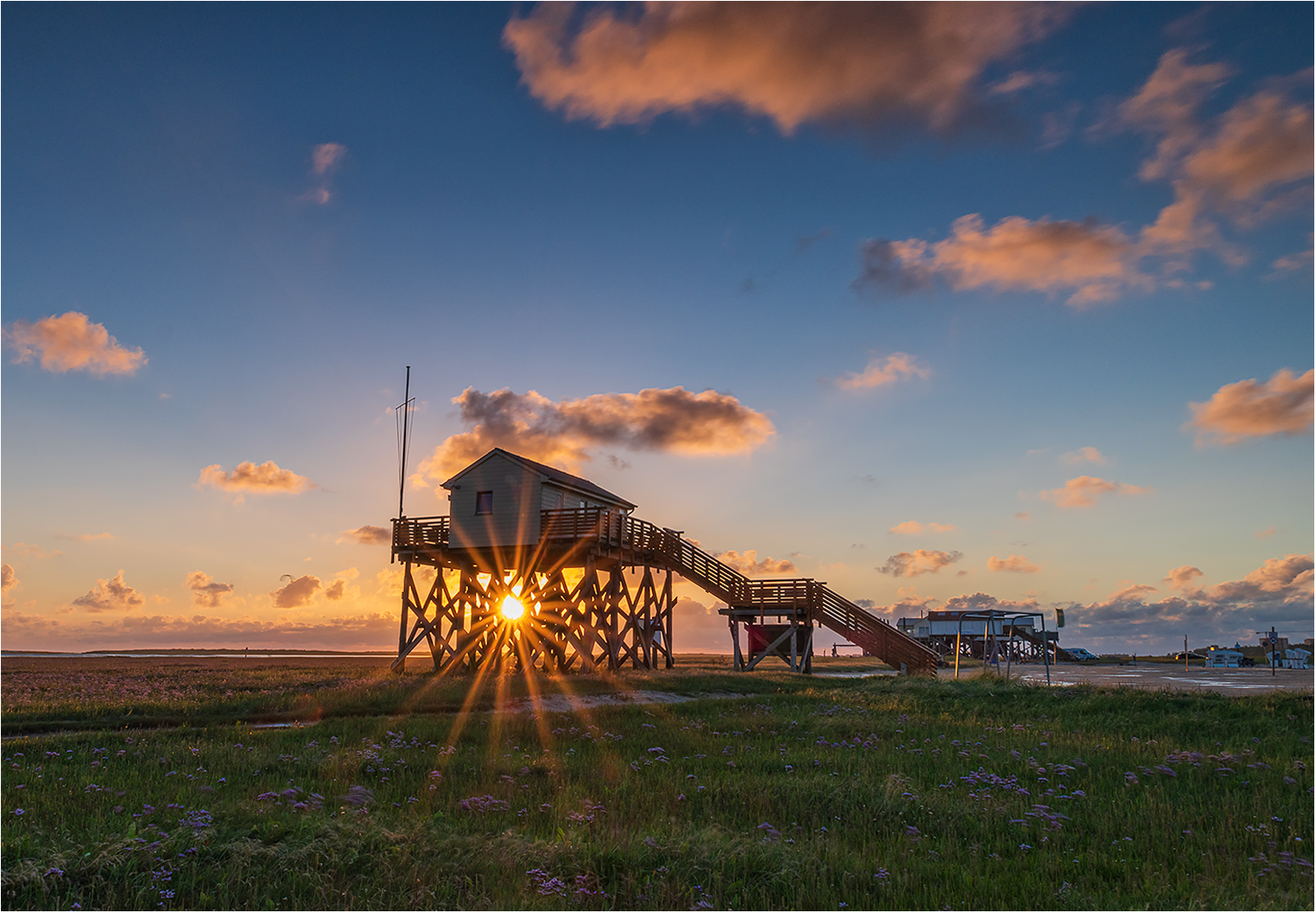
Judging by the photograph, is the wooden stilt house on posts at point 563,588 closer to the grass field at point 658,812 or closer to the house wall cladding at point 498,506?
the house wall cladding at point 498,506

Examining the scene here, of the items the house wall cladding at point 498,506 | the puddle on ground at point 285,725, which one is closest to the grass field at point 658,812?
the puddle on ground at point 285,725

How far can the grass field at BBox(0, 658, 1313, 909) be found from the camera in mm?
6730

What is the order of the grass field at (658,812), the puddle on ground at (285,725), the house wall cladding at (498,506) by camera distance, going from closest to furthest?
the grass field at (658,812), the puddle on ground at (285,725), the house wall cladding at (498,506)

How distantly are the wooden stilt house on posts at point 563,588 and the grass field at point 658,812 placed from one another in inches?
812

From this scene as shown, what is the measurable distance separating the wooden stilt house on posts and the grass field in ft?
67.7

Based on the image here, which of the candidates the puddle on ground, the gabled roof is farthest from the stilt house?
the puddle on ground

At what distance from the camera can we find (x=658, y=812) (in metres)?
9.32

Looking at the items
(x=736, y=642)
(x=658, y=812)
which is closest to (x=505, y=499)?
(x=736, y=642)

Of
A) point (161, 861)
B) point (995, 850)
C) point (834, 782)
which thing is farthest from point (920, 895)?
point (161, 861)

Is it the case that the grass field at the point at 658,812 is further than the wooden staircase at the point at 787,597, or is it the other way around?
the wooden staircase at the point at 787,597

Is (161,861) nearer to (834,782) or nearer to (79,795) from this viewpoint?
(79,795)

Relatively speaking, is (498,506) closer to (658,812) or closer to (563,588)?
(563,588)

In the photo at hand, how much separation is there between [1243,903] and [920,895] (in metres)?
2.50

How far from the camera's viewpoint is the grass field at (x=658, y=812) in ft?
22.1
